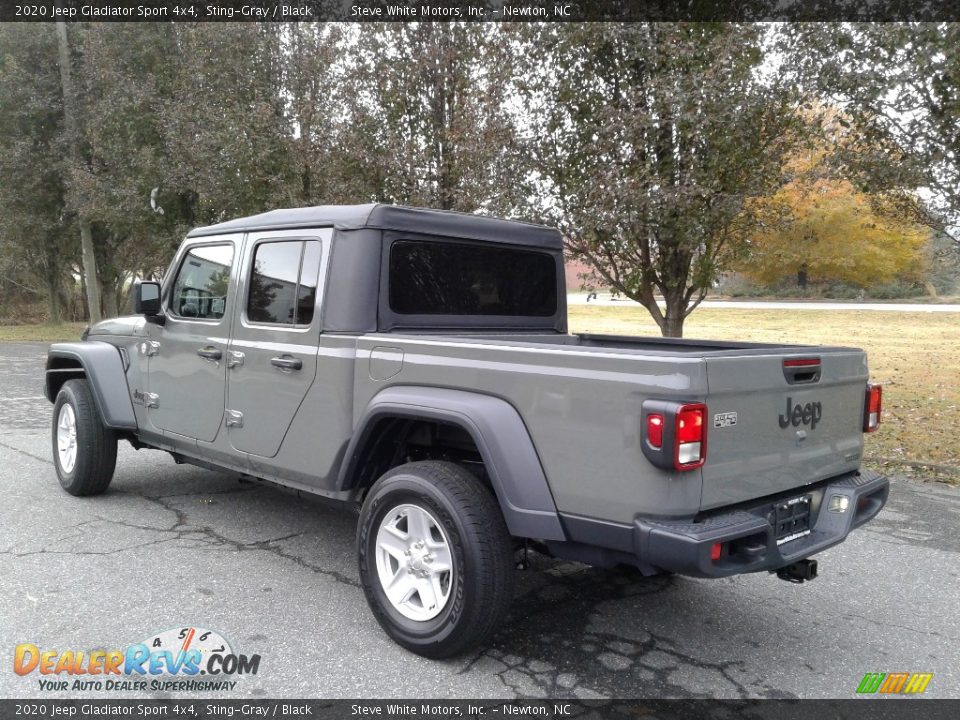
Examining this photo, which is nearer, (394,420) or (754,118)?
(394,420)

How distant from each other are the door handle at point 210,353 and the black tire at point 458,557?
162 centimetres

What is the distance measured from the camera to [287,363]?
4.05 metres

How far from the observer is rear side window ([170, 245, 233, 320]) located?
186 inches

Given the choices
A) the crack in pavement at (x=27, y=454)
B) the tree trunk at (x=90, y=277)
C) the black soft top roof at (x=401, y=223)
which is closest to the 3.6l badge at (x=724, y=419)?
the black soft top roof at (x=401, y=223)

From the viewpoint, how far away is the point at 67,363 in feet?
19.7

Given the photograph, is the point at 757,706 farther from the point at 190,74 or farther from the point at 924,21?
the point at 190,74

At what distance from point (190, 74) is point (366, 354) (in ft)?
42.5

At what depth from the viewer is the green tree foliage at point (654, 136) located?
753cm

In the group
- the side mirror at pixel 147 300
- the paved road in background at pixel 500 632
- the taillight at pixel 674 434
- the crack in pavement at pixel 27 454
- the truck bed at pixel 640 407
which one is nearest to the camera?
the taillight at pixel 674 434

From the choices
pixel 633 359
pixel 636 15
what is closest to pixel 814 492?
pixel 633 359

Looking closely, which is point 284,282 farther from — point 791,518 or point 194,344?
point 791,518

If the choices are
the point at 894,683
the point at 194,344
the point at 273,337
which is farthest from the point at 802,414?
the point at 194,344

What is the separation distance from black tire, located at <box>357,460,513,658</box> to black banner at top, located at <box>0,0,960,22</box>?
6.23 metres

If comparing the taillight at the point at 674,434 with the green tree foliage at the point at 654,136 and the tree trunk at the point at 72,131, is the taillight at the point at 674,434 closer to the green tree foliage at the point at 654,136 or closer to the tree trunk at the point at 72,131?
the green tree foliage at the point at 654,136
